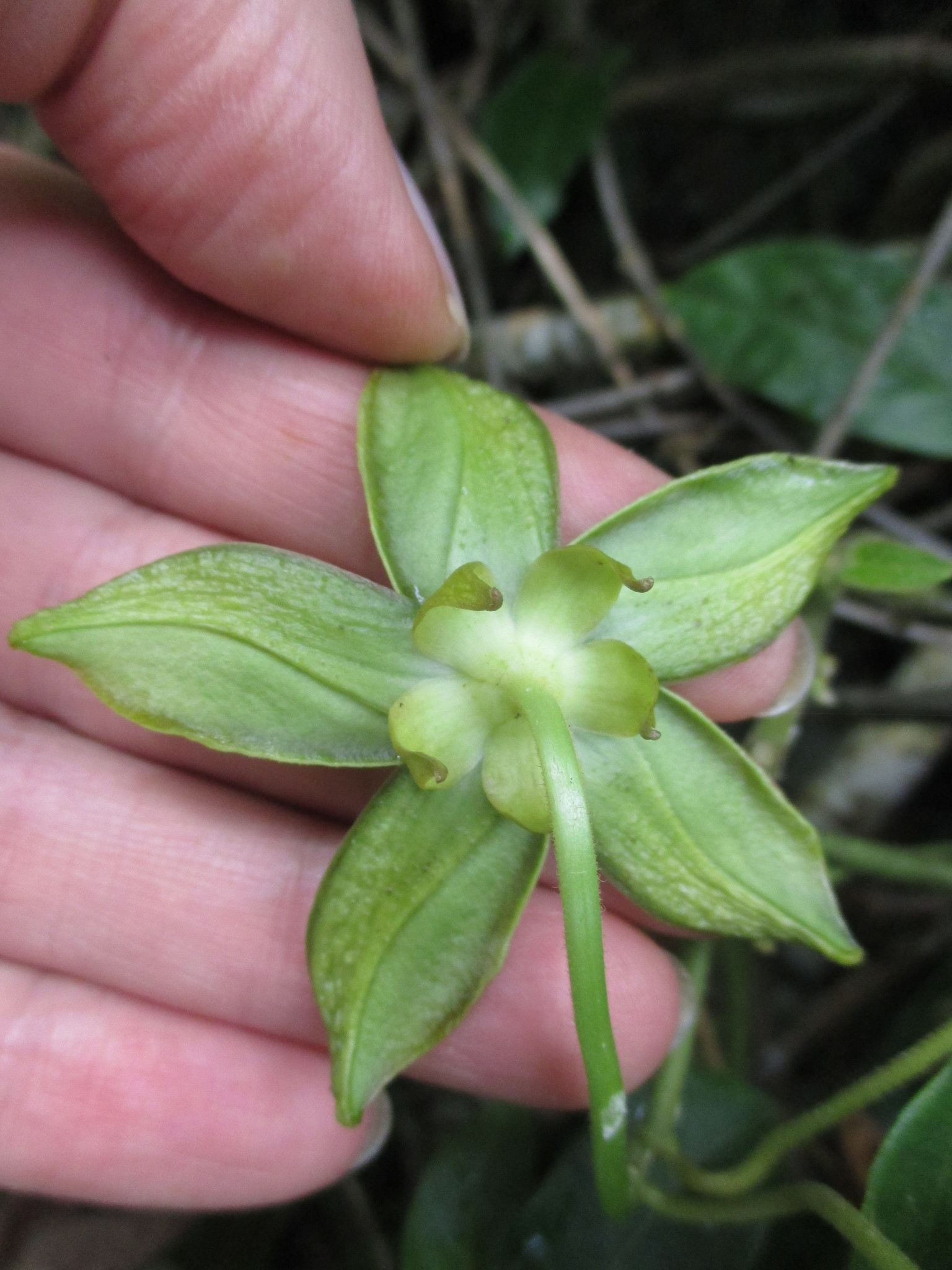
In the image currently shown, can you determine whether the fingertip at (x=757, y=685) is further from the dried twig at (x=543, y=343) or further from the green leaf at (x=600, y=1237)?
the dried twig at (x=543, y=343)

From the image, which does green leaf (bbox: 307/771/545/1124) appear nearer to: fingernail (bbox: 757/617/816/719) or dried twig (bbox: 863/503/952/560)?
fingernail (bbox: 757/617/816/719)

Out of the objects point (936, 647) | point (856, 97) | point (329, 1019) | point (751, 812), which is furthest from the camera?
point (856, 97)

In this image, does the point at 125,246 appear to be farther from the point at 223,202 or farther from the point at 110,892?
the point at 110,892

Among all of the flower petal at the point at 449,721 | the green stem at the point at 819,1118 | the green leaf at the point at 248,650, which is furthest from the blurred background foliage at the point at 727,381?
the green leaf at the point at 248,650

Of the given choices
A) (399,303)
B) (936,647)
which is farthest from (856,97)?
(399,303)

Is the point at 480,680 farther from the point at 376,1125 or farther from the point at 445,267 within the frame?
the point at 376,1125
